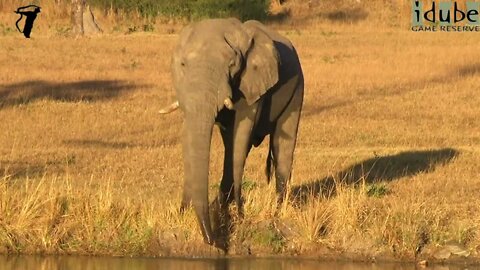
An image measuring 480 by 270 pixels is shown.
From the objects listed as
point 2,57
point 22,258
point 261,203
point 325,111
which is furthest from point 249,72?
point 2,57

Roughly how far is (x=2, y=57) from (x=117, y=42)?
6000 mm

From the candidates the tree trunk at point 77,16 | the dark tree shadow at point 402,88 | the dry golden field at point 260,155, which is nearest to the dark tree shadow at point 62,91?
the dry golden field at point 260,155

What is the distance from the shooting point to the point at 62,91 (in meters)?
28.2

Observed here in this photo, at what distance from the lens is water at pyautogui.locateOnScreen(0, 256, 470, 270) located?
12617 millimetres

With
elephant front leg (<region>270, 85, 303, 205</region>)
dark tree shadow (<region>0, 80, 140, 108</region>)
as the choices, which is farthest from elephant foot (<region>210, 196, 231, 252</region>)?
dark tree shadow (<region>0, 80, 140, 108</region>)

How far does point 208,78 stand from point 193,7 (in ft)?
122

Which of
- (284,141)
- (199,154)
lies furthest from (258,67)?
(284,141)

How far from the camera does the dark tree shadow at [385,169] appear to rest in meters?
16.4

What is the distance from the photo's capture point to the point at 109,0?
48.7 metres

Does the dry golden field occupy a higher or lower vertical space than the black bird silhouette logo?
higher

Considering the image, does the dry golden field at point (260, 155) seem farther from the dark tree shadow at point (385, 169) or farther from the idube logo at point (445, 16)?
the idube logo at point (445, 16)

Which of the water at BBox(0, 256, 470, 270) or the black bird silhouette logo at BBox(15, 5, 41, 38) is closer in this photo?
the water at BBox(0, 256, 470, 270)

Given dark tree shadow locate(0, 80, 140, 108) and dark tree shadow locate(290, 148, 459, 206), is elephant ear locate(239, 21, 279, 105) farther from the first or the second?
dark tree shadow locate(0, 80, 140, 108)

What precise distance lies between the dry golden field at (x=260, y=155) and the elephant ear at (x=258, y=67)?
1.25 m
